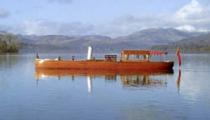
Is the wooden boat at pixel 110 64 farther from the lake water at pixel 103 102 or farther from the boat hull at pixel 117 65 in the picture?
the lake water at pixel 103 102

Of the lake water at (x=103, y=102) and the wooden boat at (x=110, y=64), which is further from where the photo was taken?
the wooden boat at (x=110, y=64)

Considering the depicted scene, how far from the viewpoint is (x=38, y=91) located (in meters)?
44.6

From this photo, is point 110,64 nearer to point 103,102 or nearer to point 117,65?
point 117,65

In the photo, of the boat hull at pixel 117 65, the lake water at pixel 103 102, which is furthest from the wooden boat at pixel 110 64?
the lake water at pixel 103 102

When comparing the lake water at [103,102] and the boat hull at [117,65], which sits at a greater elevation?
the boat hull at [117,65]

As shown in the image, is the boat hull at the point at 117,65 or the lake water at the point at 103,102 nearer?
the lake water at the point at 103,102

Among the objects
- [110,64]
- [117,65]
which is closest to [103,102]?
[117,65]

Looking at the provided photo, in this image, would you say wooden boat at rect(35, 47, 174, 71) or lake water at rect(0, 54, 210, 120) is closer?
lake water at rect(0, 54, 210, 120)

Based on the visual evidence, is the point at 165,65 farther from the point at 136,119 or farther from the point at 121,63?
the point at 136,119

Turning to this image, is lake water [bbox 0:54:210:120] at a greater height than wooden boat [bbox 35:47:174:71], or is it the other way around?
wooden boat [bbox 35:47:174:71]

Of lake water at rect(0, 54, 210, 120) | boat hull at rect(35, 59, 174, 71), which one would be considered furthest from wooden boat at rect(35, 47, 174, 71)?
lake water at rect(0, 54, 210, 120)

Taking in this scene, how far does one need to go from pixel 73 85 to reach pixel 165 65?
29.1 m

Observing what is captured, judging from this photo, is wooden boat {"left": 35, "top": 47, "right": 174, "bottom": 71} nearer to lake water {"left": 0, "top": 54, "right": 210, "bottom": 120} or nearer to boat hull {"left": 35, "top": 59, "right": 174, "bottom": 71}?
boat hull {"left": 35, "top": 59, "right": 174, "bottom": 71}

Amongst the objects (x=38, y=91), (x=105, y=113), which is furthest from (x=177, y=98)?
(x=38, y=91)
